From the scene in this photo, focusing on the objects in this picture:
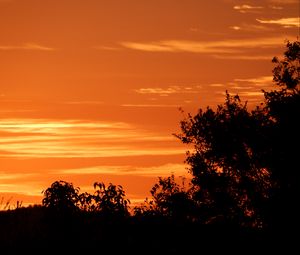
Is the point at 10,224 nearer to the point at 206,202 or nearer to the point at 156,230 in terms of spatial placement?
the point at 156,230

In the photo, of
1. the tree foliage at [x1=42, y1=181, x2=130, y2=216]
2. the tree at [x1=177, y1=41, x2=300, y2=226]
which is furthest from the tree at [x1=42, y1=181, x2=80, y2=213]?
the tree at [x1=177, y1=41, x2=300, y2=226]

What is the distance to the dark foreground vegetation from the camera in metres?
44.9

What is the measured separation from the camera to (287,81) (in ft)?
198

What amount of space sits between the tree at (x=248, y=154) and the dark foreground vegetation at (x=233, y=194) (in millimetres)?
71

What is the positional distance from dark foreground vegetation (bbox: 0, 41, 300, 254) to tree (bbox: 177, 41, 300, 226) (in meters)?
0.07

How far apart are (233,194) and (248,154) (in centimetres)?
361

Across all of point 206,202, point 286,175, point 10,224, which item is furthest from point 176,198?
point 10,224

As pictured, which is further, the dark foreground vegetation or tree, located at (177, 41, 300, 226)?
tree, located at (177, 41, 300, 226)

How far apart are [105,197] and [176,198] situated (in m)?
22.0

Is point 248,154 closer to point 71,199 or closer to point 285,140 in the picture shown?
point 285,140

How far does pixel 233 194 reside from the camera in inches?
2400

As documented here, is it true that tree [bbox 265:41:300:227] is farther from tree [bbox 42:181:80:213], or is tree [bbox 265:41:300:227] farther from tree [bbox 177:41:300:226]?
tree [bbox 42:181:80:213]

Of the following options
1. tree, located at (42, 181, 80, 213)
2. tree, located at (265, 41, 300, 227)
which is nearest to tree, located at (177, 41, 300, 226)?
tree, located at (265, 41, 300, 227)

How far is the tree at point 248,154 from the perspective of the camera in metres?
58.8
